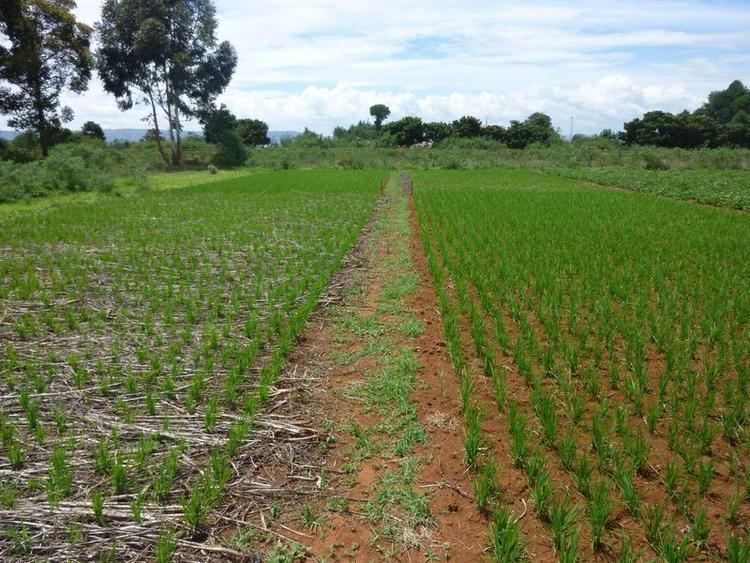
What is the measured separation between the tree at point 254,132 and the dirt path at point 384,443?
49432 millimetres

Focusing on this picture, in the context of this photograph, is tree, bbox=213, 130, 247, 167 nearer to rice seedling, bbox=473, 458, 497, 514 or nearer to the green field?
the green field

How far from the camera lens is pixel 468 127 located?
50031 millimetres

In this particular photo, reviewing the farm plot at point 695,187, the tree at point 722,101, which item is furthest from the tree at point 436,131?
the tree at point 722,101

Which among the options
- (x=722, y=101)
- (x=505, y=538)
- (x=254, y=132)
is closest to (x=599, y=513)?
(x=505, y=538)

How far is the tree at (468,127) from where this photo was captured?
1965 inches

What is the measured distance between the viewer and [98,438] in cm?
341

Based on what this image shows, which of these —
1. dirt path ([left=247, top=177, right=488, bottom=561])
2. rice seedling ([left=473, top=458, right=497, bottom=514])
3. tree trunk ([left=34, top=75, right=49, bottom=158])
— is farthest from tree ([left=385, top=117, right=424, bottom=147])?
rice seedling ([left=473, top=458, right=497, bottom=514])

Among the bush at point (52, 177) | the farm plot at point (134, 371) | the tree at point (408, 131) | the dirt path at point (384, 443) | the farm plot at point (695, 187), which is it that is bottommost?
the dirt path at point (384, 443)

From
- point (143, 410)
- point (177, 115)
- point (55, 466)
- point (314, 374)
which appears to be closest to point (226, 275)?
point (314, 374)

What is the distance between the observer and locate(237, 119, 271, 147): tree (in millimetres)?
52344

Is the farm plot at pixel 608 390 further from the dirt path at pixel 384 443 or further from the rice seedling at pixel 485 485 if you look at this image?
the dirt path at pixel 384 443

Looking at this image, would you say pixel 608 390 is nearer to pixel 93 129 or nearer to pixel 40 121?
pixel 40 121

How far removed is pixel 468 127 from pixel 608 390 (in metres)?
48.9

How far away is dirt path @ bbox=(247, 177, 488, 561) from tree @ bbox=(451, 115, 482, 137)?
46.2 meters
